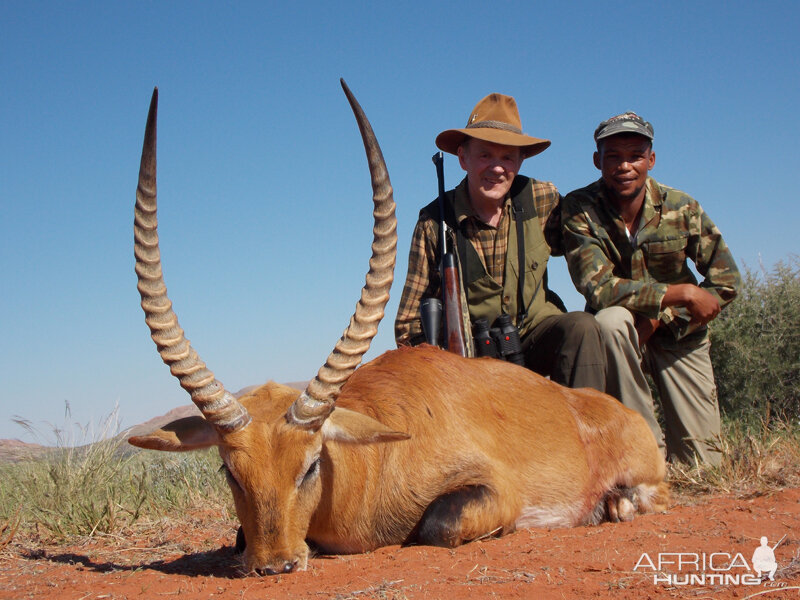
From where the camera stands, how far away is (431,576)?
4023 mm

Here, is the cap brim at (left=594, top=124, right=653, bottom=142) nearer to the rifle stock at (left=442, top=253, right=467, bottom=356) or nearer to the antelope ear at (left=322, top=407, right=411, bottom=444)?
the rifle stock at (left=442, top=253, right=467, bottom=356)

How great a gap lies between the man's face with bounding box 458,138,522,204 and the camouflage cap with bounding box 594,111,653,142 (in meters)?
0.85

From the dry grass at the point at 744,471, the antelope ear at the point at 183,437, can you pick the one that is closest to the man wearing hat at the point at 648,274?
the dry grass at the point at 744,471

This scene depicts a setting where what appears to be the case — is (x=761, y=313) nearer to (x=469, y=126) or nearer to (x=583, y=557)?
(x=469, y=126)

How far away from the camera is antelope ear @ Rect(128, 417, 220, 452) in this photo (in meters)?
4.78

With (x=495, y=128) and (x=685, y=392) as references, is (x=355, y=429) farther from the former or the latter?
(x=685, y=392)

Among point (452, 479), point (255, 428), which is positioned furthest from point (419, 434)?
point (255, 428)

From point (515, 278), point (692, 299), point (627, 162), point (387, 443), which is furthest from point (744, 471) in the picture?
point (387, 443)

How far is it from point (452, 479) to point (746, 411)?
739cm

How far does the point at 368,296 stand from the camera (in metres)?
4.81

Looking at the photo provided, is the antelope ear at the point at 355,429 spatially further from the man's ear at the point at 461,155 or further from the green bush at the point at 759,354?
the green bush at the point at 759,354

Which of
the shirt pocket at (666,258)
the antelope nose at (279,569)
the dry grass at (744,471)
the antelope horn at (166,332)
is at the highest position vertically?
the shirt pocket at (666,258)

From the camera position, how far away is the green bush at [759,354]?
35.8ft

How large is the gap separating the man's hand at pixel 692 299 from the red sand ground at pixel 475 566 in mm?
2014
